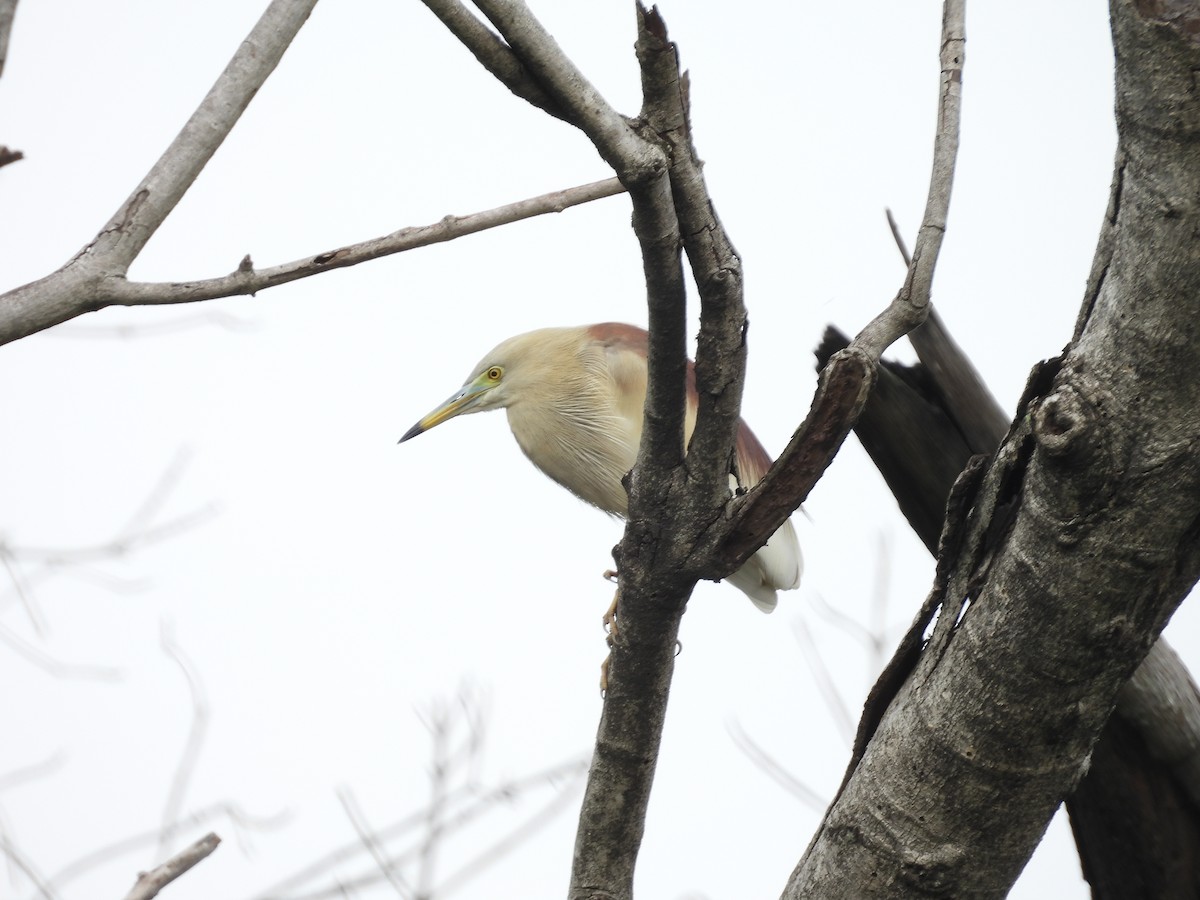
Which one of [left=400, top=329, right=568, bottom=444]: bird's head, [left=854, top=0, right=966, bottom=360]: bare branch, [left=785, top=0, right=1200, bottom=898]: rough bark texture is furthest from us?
[left=400, top=329, right=568, bottom=444]: bird's head

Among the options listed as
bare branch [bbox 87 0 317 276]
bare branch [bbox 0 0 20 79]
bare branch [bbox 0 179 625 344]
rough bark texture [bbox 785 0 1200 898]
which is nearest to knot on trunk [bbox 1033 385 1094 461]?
rough bark texture [bbox 785 0 1200 898]

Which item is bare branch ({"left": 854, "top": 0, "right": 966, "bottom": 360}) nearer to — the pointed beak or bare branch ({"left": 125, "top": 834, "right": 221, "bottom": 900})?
bare branch ({"left": 125, "top": 834, "right": 221, "bottom": 900})

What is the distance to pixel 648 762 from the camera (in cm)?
187

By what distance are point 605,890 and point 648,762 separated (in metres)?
0.26

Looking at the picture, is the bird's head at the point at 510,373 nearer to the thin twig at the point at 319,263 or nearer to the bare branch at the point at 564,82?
the thin twig at the point at 319,263

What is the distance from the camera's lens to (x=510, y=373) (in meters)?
4.07

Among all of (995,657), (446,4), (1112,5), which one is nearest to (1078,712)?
(995,657)

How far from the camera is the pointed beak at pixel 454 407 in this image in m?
3.90

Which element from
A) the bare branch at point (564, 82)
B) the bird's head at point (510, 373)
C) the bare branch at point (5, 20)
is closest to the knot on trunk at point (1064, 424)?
the bare branch at point (564, 82)

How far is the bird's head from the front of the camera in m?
4.01

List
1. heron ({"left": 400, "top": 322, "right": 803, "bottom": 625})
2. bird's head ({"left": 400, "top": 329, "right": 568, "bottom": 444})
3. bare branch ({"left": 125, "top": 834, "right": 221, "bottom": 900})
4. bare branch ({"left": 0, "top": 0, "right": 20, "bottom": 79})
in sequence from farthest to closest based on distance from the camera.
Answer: bird's head ({"left": 400, "top": 329, "right": 568, "bottom": 444})
heron ({"left": 400, "top": 322, "right": 803, "bottom": 625})
bare branch ({"left": 125, "top": 834, "right": 221, "bottom": 900})
bare branch ({"left": 0, "top": 0, "right": 20, "bottom": 79})

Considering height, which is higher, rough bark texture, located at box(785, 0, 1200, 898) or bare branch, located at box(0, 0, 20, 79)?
bare branch, located at box(0, 0, 20, 79)

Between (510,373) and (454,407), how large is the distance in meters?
0.23

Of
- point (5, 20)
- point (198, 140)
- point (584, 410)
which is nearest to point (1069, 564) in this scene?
point (198, 140)
